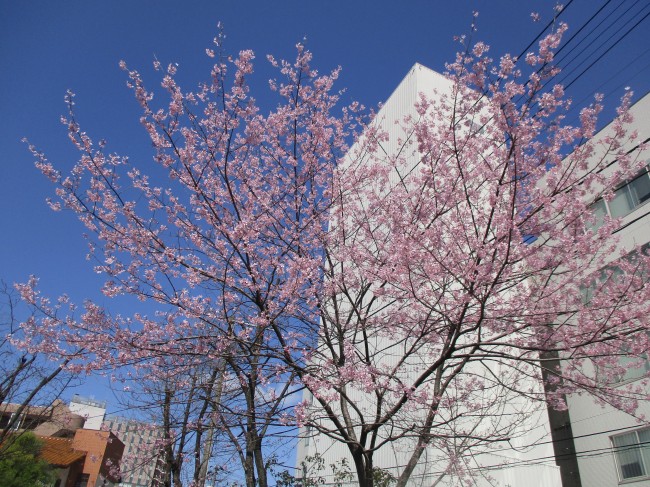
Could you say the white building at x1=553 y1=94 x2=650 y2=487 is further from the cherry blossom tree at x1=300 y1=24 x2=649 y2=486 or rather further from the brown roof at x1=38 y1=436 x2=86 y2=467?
the brown roof at x1=38 y1=436 x2=86 y2=467

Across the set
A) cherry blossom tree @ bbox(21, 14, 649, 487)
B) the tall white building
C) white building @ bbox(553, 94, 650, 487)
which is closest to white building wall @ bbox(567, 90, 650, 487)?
white building @ bbox(553, 94, 650, 487)

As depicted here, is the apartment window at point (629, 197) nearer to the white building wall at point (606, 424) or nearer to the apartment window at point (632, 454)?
the white building wall at point (606, 424)

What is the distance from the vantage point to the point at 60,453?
26.0 meters

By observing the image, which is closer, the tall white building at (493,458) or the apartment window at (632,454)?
the apartment window at (632,454)

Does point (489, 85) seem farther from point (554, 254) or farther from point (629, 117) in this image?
point (554, 254)

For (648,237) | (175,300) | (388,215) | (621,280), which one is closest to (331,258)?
(388,215)

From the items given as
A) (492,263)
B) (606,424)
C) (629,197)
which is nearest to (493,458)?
(606,424)

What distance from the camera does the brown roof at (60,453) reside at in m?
24.8

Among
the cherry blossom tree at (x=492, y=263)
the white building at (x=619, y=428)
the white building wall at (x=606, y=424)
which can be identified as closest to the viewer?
the cherry blossom tree at (x=492, y=263)

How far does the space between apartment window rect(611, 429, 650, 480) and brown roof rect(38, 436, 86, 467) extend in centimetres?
2566

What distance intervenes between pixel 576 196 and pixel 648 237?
26.7ft

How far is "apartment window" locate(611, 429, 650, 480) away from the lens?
1029 centimetres

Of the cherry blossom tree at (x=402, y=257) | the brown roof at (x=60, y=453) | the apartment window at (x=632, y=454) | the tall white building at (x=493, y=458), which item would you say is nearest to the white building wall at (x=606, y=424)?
the apartment window at (x=632, y=454)

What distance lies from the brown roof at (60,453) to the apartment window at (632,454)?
2566cm
